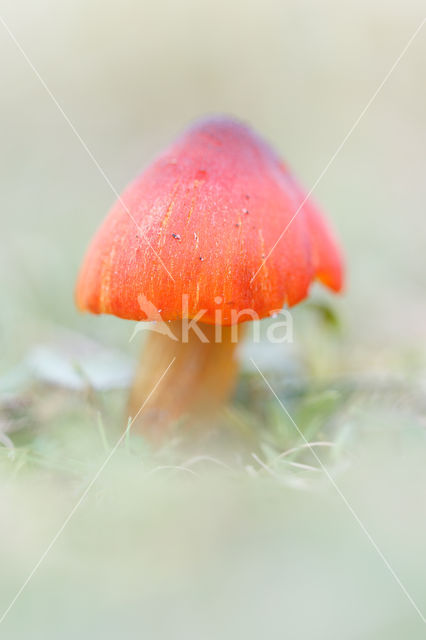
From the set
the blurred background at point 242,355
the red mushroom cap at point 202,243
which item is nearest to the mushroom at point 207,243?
the red mushroom cap at point 202,243

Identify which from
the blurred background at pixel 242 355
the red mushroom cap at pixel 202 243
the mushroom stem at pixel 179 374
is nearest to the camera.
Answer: the blurred background at pixel 242 355

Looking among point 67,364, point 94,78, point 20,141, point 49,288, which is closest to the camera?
point 67,364

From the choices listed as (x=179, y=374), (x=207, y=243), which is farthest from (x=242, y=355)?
(x=207, y=243)

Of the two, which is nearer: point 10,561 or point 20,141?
point 10,561

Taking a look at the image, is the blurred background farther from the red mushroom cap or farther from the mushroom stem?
the red mushroom cap

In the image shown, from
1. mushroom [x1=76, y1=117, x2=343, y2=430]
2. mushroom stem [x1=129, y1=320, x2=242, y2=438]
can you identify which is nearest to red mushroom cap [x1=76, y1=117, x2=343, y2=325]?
mushroom [x1=76, y1=117, x2=343, y2=430]

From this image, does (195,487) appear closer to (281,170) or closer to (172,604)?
(172,604)

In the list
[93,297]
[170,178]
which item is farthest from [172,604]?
[170,178]

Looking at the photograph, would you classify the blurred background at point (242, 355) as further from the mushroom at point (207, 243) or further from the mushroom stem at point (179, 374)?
the mushroom at point (207, 243)
